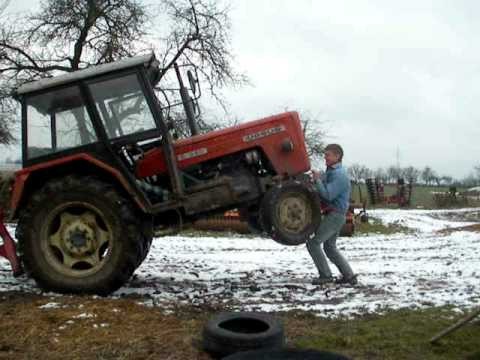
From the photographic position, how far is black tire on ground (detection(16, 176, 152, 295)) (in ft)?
21.2

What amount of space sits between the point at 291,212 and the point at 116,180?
6.84 ft

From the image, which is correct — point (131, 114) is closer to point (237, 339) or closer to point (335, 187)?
point (335, 187)

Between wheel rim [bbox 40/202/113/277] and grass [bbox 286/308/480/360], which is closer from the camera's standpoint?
grass [bbox 286/308/480/360]

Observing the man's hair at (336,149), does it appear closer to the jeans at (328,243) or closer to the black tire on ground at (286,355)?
the jeans at (328,243)

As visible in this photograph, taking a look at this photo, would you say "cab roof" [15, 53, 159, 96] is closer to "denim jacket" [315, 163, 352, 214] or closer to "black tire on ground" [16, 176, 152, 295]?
"black tire on ground" [16, 176, 152, 295]

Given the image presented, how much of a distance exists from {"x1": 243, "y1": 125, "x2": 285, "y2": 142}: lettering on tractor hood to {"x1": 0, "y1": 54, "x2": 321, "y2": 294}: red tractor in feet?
0.04

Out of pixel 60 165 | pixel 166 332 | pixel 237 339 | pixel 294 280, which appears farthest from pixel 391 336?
pixel 60 165

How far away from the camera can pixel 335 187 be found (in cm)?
751

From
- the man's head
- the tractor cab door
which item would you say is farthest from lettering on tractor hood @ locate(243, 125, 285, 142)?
the tractor cab door

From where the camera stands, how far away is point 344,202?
7605 mm

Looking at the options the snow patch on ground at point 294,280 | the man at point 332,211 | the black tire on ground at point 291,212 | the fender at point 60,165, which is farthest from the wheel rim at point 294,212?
the fender at point 60,165

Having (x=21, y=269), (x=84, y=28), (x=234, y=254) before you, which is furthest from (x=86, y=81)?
(x=84, y=28)

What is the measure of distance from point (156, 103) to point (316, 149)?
33.6 metres

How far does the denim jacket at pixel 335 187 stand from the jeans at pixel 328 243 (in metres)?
0.13
